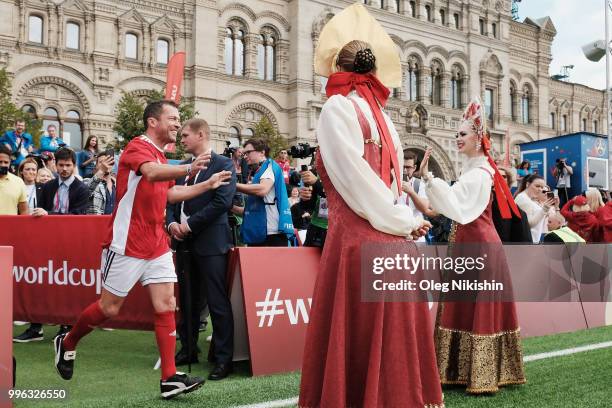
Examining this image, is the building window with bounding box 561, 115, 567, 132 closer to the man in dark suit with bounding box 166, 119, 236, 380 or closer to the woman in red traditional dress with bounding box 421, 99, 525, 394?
the woman in red traditional dress with bounding box 421, 99, 525, 394

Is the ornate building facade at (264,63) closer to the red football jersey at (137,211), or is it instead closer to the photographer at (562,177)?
the photographer at (562,177)

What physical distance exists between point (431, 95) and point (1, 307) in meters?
37.8

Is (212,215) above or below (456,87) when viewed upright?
below

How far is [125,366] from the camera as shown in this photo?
6332mm

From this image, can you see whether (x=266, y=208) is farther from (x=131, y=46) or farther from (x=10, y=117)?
(x=131, y=46)

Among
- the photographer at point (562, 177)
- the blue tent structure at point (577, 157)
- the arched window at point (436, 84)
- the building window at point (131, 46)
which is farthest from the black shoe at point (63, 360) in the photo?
the arched window at point (436, 84)

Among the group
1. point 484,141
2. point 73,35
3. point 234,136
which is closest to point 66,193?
point 484,141

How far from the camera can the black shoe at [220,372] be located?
18.9 feet

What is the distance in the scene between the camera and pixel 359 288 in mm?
3391

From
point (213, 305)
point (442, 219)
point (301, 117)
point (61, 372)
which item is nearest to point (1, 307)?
point (61, 372)

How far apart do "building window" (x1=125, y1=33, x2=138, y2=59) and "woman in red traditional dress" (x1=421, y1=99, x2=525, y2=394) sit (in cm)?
2668

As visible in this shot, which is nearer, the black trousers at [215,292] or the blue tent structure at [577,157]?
the black trousers at [215,292]

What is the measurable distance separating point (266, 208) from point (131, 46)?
81.1 ft

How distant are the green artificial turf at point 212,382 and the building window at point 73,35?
77.0 feet
